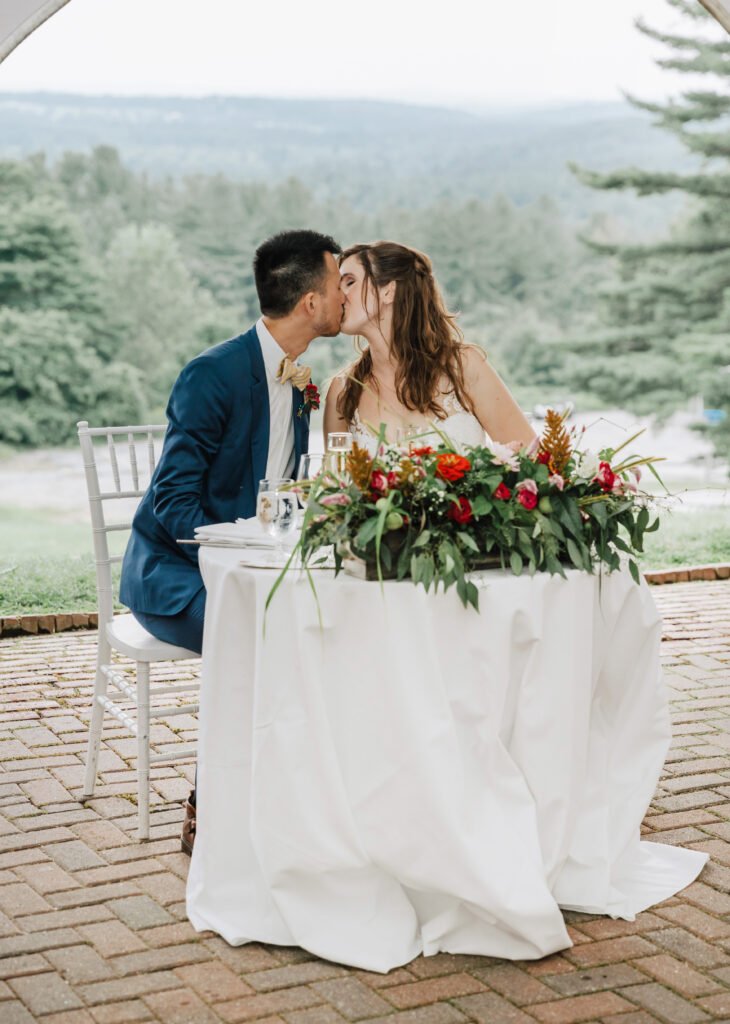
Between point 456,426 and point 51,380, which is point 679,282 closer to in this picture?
point 51,380

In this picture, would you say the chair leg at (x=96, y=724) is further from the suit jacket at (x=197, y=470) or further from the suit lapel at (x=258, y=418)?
the suit lapel at (x=258, y=418)

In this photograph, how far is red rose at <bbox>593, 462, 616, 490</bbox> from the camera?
9.77 ft

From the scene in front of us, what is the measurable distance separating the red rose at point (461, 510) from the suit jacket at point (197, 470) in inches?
36.4

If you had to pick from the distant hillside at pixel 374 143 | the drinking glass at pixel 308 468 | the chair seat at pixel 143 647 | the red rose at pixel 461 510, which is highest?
the distant hillside at pixel 374 143

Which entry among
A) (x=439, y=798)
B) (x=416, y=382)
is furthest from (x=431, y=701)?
Result: (x=416, y=382)

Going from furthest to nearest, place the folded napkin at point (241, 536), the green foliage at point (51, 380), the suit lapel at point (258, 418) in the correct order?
the green foliage at point (51, 380), the suit lapel at point (258, 418), the folded napkin at point (241, 536)

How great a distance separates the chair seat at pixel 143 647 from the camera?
348 cm

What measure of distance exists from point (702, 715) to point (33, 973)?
270 centimetres

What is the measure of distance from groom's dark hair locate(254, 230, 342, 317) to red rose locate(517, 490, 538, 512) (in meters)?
1.12

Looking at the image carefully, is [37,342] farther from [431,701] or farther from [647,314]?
[431,701]

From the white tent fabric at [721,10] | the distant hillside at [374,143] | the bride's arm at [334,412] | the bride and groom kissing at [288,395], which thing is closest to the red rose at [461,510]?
the bride and groom kissing at [288,395]

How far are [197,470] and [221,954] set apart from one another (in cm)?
128

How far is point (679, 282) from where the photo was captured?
15.4 m

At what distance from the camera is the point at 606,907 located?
9.93ft
